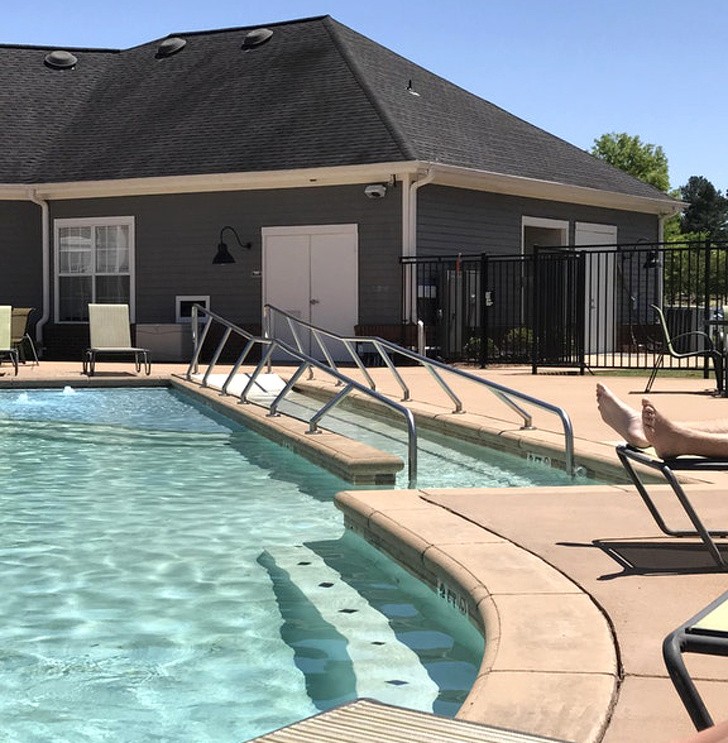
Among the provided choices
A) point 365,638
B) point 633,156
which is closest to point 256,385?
point 365,638

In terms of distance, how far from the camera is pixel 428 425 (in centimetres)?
977

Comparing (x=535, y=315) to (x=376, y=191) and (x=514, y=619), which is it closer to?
(x=376, y=191)

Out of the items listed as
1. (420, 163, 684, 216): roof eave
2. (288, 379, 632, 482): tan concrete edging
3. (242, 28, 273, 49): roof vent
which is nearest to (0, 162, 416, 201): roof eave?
(420, 163, 684, 216): roof eave

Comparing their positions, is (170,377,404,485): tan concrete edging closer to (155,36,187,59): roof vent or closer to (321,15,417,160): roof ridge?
(321,15,417,160): roof ridge

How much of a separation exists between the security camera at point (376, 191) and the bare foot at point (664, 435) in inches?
538

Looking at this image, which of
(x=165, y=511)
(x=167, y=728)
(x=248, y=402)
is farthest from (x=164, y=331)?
(x=167, y=728)

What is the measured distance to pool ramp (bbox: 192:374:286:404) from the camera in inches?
479

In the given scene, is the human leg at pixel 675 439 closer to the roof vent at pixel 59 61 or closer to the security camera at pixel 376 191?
the security camera at pixel 376 191

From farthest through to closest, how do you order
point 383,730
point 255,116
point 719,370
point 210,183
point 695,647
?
point 255,116 → point 210,183 → point 719,370 → point 695,647 → point 383,730

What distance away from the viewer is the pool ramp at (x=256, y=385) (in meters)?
12.2

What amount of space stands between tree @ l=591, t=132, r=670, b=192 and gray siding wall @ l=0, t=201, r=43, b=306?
51.0 metres

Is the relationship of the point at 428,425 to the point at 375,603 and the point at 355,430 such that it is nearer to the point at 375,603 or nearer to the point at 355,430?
the point at 355,430

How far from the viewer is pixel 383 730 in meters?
1.75

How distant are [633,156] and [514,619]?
221ft
